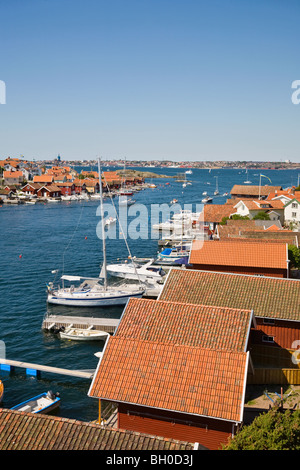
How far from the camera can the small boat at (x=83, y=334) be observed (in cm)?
2742

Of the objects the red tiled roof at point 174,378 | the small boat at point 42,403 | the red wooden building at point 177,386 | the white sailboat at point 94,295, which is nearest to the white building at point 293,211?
the white sailboat at point 94,295

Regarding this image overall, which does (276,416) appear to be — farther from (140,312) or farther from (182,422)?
(140,312)

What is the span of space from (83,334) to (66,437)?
1720cm

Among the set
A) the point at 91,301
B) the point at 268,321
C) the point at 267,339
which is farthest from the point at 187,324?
the point at 91,301

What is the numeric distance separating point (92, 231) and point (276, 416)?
60216mm

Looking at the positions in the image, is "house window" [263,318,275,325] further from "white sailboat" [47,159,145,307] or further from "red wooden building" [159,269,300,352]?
"white sailboat" [47,159,145,307]

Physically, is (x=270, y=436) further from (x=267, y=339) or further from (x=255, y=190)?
(x=255, y=190)

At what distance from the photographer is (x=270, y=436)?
9.77 metres

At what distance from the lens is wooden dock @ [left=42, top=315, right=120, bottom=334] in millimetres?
28422

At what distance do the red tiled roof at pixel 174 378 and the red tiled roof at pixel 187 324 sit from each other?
1984 mm

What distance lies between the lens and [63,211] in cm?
9150

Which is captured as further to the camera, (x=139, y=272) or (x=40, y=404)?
(x=139, y=272)

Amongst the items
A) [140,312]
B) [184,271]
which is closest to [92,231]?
[184,271]

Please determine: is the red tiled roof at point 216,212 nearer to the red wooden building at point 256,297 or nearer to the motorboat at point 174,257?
the motorboat at point 174,257
